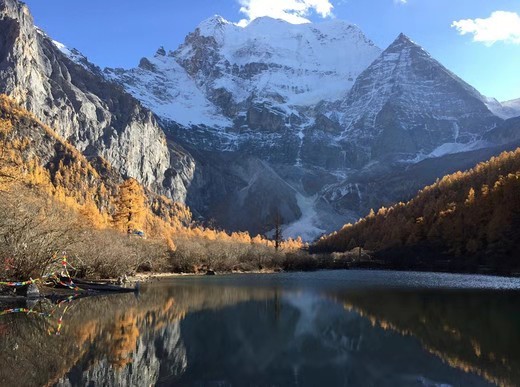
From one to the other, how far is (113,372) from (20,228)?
1935cm

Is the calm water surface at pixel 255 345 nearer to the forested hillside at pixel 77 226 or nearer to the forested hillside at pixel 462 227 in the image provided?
the forested hillside at pixel 77 226

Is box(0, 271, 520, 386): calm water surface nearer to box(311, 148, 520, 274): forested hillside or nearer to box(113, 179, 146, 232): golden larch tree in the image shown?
box(113, 179, 146, 232): golden larch tree

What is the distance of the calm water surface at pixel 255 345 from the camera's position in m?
14.2

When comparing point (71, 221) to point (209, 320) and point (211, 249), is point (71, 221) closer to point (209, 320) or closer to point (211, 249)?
point (209, 320)

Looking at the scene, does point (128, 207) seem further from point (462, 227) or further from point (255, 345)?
point (462, 227)

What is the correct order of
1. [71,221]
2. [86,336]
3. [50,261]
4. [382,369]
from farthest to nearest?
[71,221] → [50,261] → [86,336] → [382,369]

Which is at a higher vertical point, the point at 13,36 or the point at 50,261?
the point at 13,36

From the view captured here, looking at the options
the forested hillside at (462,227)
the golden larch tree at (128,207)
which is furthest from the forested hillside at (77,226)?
the forested hillside at (462,227)

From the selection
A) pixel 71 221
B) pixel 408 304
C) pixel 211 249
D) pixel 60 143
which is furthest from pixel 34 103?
pixel 408 304

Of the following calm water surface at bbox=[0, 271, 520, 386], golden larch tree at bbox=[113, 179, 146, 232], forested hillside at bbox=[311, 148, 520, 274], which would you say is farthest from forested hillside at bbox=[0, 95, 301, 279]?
forested hillside at bbox=[311, 148, 520, 274]

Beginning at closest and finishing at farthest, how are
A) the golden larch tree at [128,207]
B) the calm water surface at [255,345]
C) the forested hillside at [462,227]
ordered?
1. the calm water surface at [255,345]
2. the golden larch tree at [128,207]
3. the forested hillside at [462,227]

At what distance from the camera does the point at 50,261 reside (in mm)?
33125

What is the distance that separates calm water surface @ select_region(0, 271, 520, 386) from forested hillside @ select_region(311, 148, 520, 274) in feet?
209

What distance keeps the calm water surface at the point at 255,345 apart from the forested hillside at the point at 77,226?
5.32m
